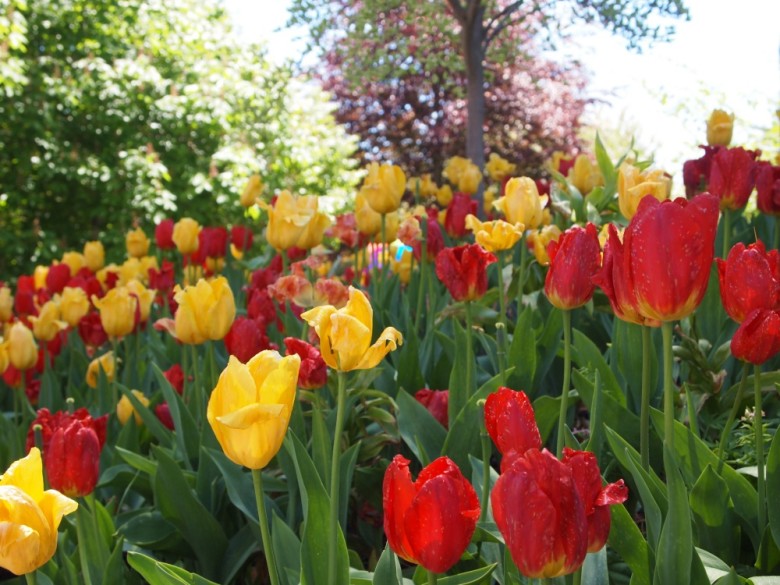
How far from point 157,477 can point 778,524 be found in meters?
1.05

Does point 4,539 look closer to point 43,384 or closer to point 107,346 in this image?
point 43,384

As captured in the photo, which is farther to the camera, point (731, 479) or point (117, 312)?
point (117, 312)

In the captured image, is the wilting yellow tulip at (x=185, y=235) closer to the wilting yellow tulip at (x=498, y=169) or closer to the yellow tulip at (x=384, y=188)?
the yellow tulip at (x=384, y=188)

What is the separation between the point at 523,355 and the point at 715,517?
1.96 ft

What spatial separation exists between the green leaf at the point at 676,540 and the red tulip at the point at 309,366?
0.69 m

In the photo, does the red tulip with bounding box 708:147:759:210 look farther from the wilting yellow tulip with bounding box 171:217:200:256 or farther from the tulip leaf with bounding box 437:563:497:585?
the wilting yellow tulip with bounding box 171:217:200:256

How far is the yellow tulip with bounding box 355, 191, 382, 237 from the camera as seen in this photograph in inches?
112

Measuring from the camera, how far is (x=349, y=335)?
106cm

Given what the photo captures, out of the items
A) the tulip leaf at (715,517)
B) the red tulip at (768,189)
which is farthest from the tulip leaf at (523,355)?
the red tulip at (768,189)

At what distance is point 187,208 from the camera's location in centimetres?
939

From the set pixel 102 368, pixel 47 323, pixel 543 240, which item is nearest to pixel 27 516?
pixel 102 368

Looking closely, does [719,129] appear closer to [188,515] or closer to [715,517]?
[715,517]

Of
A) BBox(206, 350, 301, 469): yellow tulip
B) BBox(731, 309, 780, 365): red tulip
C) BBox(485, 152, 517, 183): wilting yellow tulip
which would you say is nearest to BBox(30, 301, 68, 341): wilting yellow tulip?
BBox(206, 350, 301, 469): yellow tulip

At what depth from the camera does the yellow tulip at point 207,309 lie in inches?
71.6
